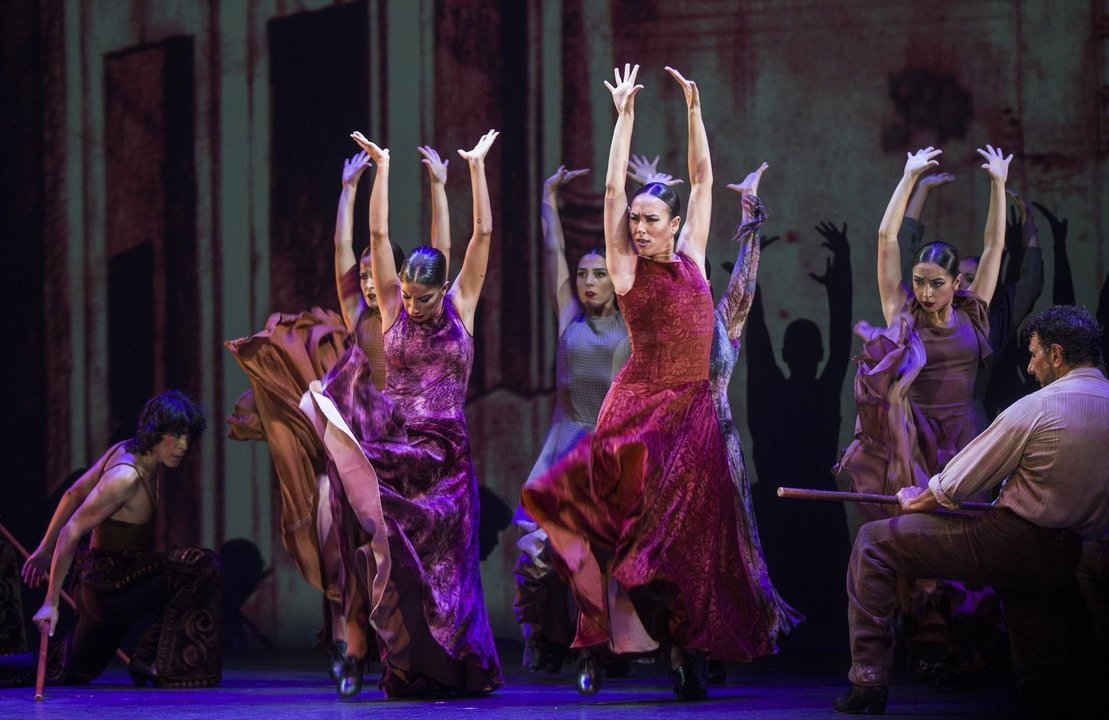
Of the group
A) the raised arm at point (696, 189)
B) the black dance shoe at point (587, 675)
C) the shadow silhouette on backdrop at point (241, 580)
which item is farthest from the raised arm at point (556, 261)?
the shadow silhouette on backdrop at point (241, 580)

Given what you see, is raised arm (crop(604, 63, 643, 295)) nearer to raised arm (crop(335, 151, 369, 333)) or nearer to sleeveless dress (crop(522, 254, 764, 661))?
sleeveless dress (crop(522, 254, 764, 661))

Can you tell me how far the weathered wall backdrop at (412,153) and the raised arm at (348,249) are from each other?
3.08 feet

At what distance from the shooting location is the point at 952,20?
6020 millimetres

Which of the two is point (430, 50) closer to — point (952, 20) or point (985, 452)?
point (952, 20)

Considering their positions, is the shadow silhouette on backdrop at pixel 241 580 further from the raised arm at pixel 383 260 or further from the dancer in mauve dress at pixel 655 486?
the dancer in mauve dress at pixel 655 486

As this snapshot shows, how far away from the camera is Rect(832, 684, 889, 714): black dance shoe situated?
3.91m

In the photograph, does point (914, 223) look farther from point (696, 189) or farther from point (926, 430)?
point (696, 189)

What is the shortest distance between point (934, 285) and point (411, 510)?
2.01m

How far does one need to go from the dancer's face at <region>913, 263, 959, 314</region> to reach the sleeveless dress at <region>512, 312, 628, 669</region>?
1.09 m

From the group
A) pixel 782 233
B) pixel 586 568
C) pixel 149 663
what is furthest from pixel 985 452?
pixel 149 663

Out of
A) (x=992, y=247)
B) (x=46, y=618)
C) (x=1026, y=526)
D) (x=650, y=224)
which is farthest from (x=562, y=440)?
(x=1026, y=526)

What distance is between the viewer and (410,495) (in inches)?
181

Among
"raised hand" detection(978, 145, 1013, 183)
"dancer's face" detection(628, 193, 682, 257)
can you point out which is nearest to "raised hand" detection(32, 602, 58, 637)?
"dancer's face" detection(628, 193, 682, 257)

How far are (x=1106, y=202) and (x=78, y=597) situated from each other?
4.32m
